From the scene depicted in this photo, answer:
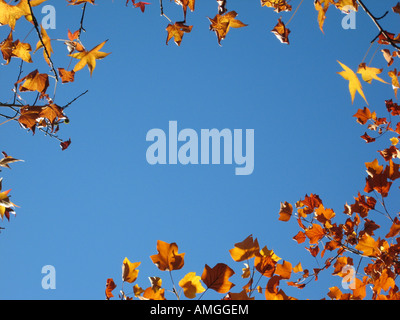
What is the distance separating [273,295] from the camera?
1.64m

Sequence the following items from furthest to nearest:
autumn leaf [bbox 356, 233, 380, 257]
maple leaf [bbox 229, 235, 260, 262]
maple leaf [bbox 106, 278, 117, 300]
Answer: autumn leaf [bbox 356, 233, 380, 257] → maple leaf [bbox 106, 278, 117, 300] → maple leaf [bbox 229, 235, 260, 262]

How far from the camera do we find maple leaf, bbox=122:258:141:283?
1806 millimetres

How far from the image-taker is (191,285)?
1.41 m


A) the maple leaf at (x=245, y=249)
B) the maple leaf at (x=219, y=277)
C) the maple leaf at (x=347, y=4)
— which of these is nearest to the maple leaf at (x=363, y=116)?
the maple leaf at (x=347, y=4)

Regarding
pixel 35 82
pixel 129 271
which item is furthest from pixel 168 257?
pixel 35 82

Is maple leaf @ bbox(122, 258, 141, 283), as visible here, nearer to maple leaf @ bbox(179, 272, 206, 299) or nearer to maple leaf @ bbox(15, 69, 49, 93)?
maple leaf @ bbox(179, 272, 206, 299)

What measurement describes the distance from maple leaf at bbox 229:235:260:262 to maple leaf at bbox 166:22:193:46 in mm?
1439

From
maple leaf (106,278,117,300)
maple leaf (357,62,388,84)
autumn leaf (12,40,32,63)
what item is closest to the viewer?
maple leaf (357,62,388,84)

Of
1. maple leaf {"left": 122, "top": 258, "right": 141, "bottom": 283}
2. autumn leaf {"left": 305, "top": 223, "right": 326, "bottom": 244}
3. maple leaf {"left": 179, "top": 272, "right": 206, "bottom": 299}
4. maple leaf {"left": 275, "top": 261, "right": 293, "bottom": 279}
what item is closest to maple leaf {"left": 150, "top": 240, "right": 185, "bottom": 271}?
maple leaf {"left": 179, "top": 272, "right": 206, "bottom": 299}

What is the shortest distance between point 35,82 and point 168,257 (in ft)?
4.79

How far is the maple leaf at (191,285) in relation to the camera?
1.40 m

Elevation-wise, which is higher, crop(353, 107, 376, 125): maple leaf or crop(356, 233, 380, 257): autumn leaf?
crop(353, 107, 376, 125): maple leaf
